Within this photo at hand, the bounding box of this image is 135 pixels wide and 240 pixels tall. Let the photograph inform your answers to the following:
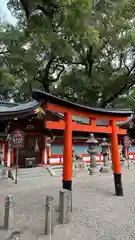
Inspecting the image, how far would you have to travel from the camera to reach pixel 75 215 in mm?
4836

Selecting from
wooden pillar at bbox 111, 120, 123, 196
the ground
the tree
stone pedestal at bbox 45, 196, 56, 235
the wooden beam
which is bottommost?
the ground

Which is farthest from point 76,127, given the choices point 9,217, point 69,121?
point 9,217

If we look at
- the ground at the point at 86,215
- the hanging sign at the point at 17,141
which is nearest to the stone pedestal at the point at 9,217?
the ground at the point at 86,215

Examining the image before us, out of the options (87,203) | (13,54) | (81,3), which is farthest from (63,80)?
(87,203)

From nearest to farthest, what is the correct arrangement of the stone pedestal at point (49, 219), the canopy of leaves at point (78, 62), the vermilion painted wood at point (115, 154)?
the stone pedestal at point (49, 219) → the vermilion painted wood at point (115, 154) → the canopy of leaves at point (78, 62)

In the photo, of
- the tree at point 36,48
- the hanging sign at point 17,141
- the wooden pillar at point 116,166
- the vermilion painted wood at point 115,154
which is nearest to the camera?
the wooden pillar at point 116,166

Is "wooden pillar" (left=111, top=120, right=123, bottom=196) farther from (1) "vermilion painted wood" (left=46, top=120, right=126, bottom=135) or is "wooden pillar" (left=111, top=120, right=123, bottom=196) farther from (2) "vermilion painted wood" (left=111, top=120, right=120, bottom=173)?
(1) "vermilion painted wood" (left=46, top=120, right=126, bottom=135)

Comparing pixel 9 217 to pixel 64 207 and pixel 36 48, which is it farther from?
pixel 36 48

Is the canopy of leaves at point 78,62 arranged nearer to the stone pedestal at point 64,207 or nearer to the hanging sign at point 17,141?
the hanging sign at point 17,141

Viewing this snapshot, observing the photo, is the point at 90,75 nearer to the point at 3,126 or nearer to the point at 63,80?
the point at 63,80

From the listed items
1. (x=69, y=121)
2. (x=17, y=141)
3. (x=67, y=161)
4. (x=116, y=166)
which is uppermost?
(x=69, y=121)

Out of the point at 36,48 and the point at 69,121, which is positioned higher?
the point at 36,48

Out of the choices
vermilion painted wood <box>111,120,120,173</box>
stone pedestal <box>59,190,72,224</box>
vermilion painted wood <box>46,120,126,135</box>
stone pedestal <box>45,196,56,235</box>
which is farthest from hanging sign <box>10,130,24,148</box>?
stone pedestal <box>45,196,56,235</box>

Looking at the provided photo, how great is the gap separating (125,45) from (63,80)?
691 centimetres
